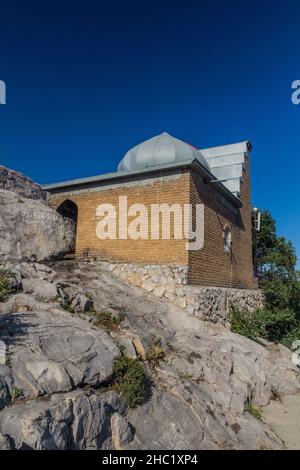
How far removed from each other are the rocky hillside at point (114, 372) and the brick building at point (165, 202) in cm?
150

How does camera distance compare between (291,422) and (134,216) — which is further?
(134,216)

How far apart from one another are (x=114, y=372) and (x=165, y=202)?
6350 mm

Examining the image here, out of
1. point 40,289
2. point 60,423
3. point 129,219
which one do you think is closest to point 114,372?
point 60,423

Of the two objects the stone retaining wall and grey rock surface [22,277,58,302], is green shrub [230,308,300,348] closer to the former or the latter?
the stone retaining wall

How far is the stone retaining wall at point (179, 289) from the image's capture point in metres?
10.1

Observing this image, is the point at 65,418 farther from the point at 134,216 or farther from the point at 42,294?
the point at 134,216

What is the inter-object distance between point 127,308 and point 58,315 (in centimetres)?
244

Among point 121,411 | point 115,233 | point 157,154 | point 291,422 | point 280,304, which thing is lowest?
point 291,422

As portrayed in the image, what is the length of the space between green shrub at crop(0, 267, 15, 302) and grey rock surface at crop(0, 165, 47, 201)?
7.14 m

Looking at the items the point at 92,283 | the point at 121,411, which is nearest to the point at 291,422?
the point at 121,411

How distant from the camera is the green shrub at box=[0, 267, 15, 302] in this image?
6988 mm

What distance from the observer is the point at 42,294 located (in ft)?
24.8

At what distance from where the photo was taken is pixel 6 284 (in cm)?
723
